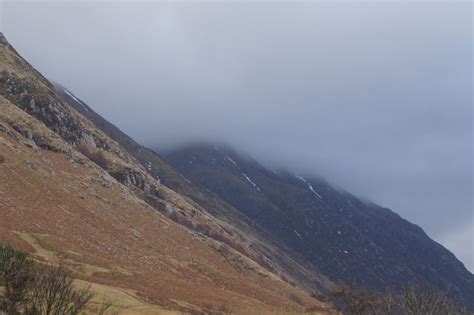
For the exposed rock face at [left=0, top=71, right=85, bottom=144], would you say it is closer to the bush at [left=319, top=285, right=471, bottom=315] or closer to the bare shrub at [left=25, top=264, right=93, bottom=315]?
the bush at [left=319, top=285, right=471, bottom=315]

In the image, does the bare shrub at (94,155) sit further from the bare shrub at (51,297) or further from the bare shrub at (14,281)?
the bare shrub at (51,297)

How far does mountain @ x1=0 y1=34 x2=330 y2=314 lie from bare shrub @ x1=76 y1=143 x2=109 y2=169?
1.20 feet

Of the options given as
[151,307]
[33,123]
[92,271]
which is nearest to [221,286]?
[92,271]

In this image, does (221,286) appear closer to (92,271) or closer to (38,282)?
(92,271)

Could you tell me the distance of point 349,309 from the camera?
104 meters

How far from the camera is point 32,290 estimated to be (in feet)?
101

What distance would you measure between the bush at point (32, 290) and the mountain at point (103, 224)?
36.3 ft

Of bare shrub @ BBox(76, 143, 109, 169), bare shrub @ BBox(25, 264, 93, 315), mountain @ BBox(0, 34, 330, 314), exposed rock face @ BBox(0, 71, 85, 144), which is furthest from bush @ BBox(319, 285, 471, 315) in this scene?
exposed rock face @ BBox(0, 71, 85, 144)

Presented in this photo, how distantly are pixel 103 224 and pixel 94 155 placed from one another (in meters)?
63.1

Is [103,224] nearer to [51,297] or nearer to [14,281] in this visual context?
[14,281]

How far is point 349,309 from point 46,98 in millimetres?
119786

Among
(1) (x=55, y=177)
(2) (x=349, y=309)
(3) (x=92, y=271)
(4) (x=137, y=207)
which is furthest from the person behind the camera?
(4) (x=137, y=207)

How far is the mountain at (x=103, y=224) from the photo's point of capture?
77.9 m

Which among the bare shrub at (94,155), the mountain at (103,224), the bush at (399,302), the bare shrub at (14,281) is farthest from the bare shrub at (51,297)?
the bare shrub at (94,155)
